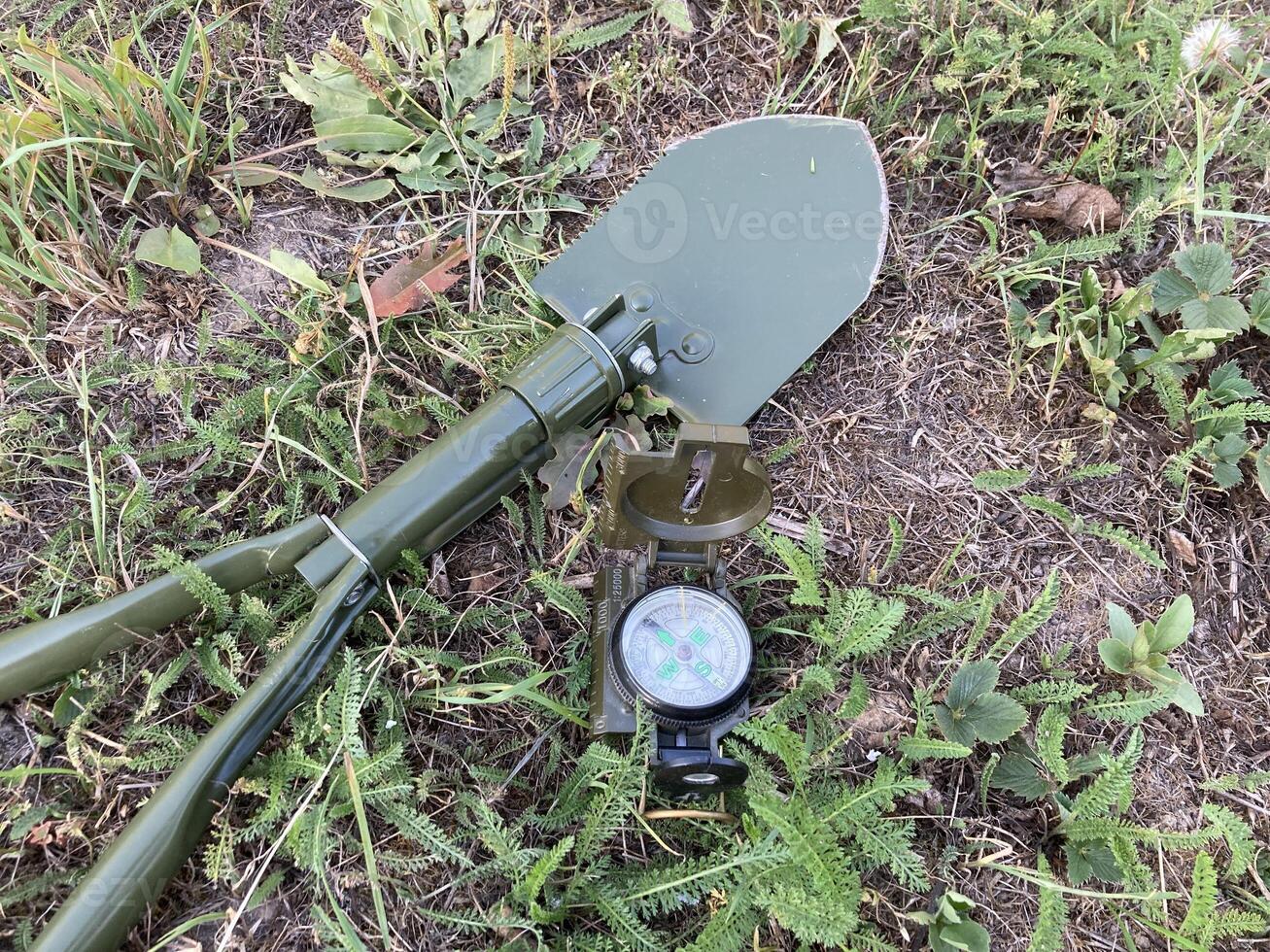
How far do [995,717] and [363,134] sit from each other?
5.94 ft

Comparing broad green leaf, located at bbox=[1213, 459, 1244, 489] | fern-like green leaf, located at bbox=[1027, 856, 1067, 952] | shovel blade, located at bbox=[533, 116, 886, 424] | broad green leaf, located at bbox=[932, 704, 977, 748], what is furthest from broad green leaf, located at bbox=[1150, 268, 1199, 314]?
fern-like green leaf, located at bbox=[1027, 856, 1067, 952]

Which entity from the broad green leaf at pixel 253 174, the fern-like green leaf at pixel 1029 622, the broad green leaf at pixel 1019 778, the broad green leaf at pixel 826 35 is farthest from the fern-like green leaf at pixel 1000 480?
the broad green leaf at pixel 253 174

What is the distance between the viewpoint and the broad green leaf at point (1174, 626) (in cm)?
152

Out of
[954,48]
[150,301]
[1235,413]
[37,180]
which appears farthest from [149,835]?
[954,48]

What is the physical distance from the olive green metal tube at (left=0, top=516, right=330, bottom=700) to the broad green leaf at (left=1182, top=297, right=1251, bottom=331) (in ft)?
5.94

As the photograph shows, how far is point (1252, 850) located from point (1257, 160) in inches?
61.7

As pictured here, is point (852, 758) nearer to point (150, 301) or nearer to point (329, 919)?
point (329, 919)

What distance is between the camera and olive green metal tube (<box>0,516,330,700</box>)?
4.52 feet

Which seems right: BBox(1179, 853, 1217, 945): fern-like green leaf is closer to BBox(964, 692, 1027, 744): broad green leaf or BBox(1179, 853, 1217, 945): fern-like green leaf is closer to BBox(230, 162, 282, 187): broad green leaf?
BBox(964, 692, 1027, 744): broad green leaf

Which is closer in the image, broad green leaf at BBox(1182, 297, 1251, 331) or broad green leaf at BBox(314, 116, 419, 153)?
broad green leaf at BBox(1182, 297, 1251, 331)

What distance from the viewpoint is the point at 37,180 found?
1.77 meters

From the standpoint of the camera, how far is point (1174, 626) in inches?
60.2

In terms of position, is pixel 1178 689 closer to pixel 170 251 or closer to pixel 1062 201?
pixel 1062 201

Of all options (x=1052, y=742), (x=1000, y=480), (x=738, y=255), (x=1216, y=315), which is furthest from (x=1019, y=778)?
(x=738, y=255)
